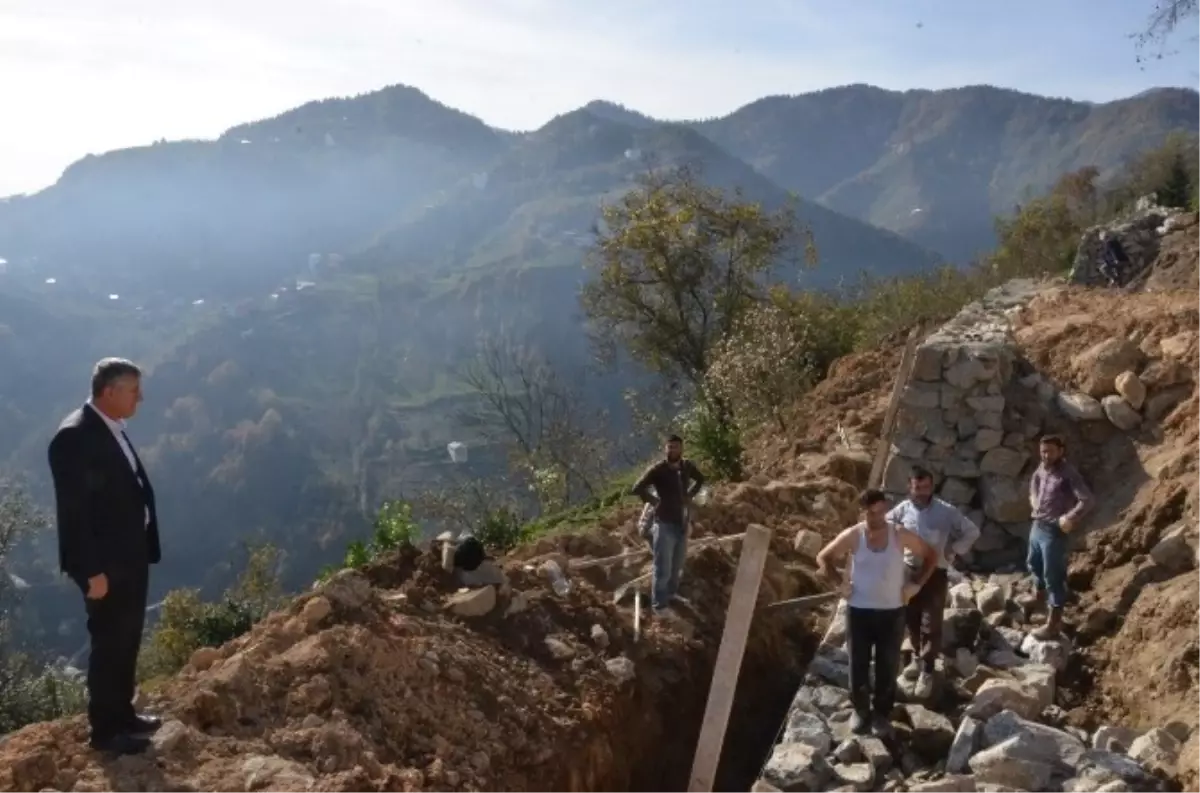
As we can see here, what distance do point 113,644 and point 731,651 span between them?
340 cm

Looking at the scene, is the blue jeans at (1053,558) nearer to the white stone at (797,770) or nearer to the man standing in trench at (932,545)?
the man standing in trench at (932,545)

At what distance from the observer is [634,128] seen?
583 ft

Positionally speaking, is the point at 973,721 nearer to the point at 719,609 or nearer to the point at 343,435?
the point at 719,609

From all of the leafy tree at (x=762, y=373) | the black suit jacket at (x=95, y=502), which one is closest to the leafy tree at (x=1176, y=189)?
the leafy tree at (x=762, y=373)

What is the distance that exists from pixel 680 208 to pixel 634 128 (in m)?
161

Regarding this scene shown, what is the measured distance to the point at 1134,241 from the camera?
64.8 ft

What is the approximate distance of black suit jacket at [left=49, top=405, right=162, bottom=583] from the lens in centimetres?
473

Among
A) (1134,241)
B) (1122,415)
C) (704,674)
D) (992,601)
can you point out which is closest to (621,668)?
(704,674)

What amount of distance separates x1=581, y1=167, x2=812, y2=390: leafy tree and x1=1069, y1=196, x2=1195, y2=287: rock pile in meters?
5.92

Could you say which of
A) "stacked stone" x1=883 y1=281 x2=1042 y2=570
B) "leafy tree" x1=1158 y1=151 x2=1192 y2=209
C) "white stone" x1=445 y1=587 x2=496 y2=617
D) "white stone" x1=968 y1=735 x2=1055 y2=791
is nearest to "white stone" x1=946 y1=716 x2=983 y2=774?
"white stone" x1=968 y1=735 x2=1055 y2=791

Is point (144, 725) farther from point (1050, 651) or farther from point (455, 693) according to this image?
point (1050, 651)

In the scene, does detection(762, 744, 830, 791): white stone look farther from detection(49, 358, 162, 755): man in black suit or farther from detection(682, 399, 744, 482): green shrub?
detection(682, 399, 744, 482): green shrub

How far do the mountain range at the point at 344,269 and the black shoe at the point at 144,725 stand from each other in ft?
239

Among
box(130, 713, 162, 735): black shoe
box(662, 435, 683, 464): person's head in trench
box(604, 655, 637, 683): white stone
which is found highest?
box(662, 435, 683, 464): person's head in trench
